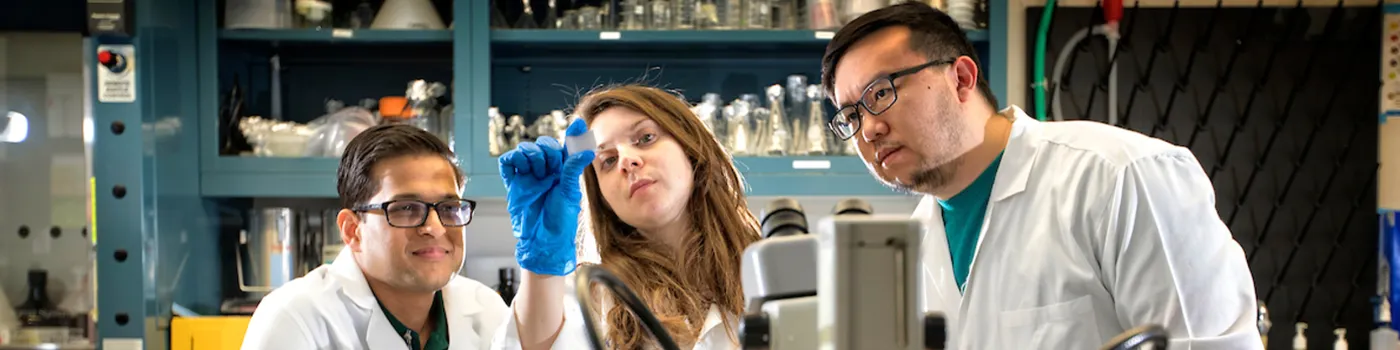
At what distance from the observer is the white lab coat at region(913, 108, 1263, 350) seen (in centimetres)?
126

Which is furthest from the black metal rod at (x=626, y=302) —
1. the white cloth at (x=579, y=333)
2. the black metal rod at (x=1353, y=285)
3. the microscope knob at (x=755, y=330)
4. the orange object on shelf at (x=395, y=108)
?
the black metal rod at (x=1353, y=285)

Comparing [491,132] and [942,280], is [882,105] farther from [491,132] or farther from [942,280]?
[491,132]

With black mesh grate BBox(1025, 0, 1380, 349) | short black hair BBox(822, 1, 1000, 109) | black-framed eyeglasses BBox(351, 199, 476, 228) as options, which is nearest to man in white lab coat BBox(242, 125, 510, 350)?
black-framed eyeglasses BBox(351, 199, 476, 228)

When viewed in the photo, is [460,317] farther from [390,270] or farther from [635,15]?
[635,15]

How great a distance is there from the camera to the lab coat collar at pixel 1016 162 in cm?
142

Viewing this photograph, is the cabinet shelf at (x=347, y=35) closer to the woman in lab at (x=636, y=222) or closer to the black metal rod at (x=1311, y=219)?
the woman in lab at (x=636, y=222)

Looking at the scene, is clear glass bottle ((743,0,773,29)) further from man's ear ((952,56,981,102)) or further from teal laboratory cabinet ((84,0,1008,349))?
man's ear ((952,56,981,102))

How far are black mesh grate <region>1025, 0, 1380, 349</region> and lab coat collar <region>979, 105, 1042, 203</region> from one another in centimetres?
151

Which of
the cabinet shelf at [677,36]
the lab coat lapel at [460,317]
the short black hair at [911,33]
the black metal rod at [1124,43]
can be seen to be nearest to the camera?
the short black hair at [911,33]

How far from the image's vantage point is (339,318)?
173 cm

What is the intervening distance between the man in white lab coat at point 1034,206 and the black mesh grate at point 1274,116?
1563 millimetres

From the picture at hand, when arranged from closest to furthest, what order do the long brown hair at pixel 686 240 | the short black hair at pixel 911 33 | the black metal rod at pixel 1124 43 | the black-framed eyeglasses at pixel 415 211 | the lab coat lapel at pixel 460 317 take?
the short black hair at pixel 911 33 < the long brown hair at pixel 686 240 < the black-framed eyeglasses at pixel 415 211 < the lab coat lapel at pixel 460 317 < the black metal rod at pixel 1124 43

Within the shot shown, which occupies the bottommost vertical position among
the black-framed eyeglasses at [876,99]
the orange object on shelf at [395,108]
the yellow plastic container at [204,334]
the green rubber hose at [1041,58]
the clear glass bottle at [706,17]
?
the yellow plastic container at [204,334]

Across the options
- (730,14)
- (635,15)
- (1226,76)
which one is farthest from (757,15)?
(1226,76)
